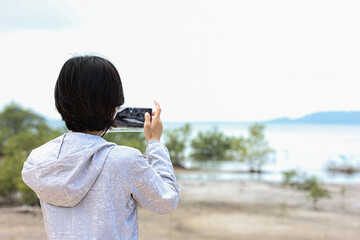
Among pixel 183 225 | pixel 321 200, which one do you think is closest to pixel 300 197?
pixel 321 200

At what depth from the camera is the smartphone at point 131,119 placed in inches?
26.5

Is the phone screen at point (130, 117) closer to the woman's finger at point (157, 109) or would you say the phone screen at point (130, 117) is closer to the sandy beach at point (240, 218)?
the woman's finger at point (157, 109)

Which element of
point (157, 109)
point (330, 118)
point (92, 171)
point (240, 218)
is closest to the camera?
point (92, 171)

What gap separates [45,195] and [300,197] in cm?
639

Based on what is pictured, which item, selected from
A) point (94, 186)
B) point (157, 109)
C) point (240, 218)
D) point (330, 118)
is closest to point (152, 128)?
point (157, 109)

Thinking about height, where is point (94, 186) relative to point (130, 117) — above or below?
below

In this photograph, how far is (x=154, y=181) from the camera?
0.61 meters

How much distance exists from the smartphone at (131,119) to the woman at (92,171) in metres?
0.03

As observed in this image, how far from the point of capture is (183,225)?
185 inches

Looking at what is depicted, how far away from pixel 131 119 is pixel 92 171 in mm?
134

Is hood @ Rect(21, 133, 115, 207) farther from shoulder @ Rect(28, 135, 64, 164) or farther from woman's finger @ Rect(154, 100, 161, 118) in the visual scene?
woman's finger @ Rect(154, 100, 161, 118)

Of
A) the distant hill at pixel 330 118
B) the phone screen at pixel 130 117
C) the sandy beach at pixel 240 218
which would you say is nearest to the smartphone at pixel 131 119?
the phone screen at pixel 130 117

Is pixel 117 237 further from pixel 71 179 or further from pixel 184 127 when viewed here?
pixel 184 127

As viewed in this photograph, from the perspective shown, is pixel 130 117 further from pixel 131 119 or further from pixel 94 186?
pixel 94 186
